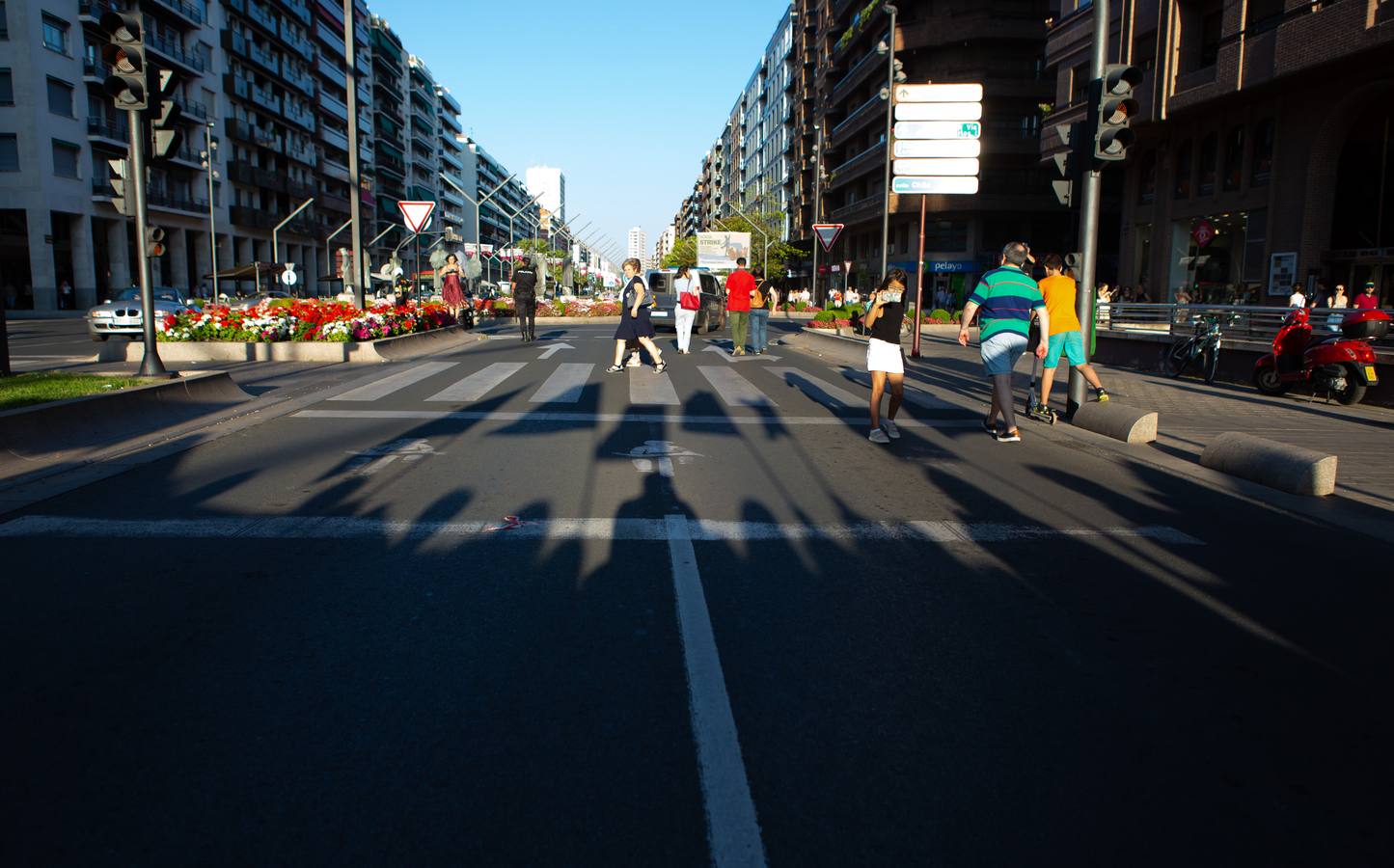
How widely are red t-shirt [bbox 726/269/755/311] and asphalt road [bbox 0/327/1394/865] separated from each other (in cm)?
1202

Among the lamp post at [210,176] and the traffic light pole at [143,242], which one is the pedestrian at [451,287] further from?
the lamp post at [210,176]

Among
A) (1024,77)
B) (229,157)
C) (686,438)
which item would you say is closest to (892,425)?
(686,438)

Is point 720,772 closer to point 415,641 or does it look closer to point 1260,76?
point 415,641

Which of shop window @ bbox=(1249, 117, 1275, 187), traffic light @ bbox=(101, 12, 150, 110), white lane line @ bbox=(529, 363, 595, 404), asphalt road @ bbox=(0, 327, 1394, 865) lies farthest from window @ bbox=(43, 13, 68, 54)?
asphalt road @ bbox=(0, 327, 1394, 865)

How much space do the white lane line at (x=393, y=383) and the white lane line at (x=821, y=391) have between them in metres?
5.31

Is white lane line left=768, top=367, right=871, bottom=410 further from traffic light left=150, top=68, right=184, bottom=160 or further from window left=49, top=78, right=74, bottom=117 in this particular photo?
window left=49, top=78, right=74, bottom=117

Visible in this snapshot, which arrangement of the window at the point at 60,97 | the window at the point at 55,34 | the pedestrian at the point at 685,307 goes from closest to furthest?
the pedestrian at the point at 685,307
the window at the point at 55,34
the window at the point at 60,97

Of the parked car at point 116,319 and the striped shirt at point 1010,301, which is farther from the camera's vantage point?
the parked car at point 116,319

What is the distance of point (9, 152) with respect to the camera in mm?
43062

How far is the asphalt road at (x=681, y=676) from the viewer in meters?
2.63

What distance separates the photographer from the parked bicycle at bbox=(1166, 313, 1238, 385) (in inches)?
Answer: 614

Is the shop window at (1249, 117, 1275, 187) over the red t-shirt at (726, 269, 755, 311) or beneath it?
over

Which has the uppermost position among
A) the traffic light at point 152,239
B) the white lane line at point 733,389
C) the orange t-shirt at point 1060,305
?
the traffic light at point 152,239

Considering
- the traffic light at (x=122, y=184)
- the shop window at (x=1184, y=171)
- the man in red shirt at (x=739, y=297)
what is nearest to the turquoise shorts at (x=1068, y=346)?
the man in red shirt at (x=739, y=297)
